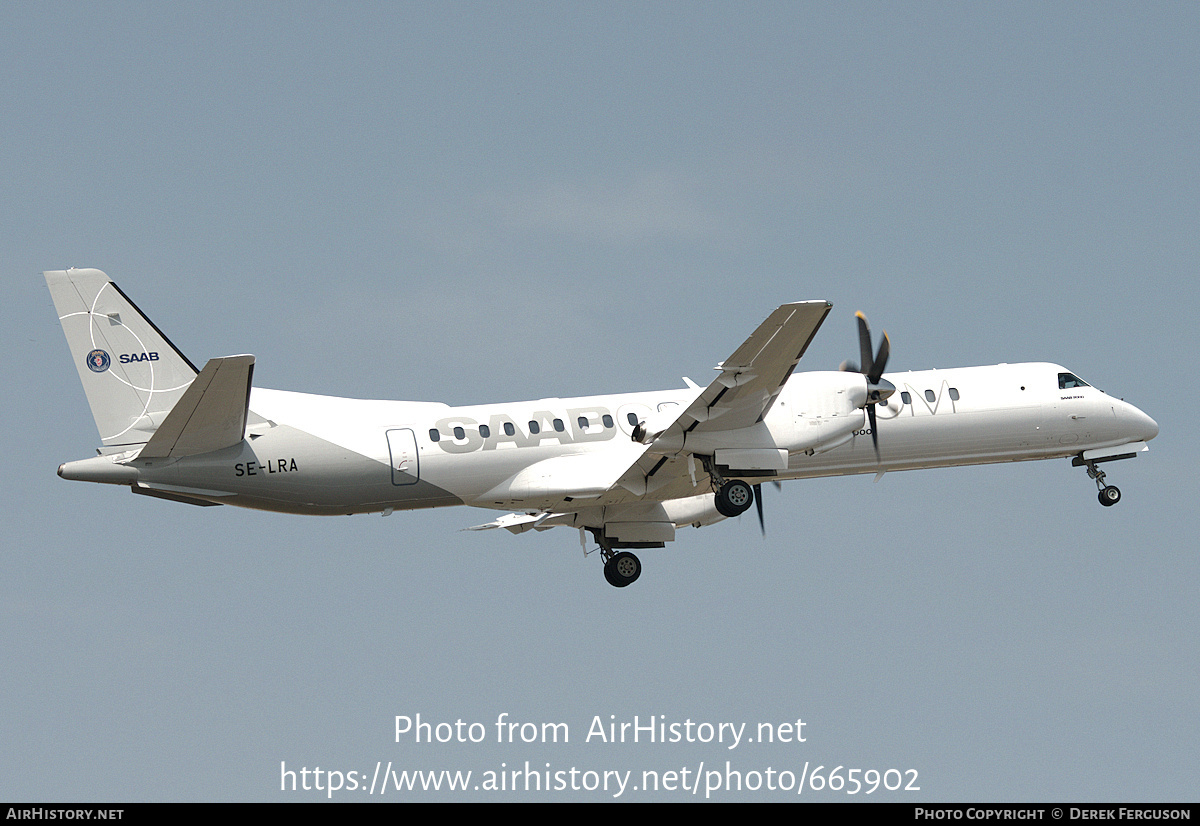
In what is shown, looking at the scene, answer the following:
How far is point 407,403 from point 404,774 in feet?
30.5

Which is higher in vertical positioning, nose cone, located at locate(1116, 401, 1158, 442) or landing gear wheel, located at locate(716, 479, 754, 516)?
nose cone, located at locate(1116, 401, 1158, 442)

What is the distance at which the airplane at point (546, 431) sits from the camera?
87.5ft

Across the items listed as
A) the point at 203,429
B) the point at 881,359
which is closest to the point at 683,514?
the point at 881,359

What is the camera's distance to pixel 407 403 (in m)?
29.3

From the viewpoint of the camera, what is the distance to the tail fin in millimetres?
27016

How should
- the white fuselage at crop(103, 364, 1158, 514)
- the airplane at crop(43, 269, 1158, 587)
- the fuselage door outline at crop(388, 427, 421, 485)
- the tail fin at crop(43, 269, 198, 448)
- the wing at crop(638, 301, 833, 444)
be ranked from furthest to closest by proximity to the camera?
1. the fuselage door outline at crop(388, 427, 421, 485)
2. the white fuselage at crop(103, 364, 1158, 514)
3. the tail fin at crop(43, 269, 198, 448)
4. the airplane at crop(43, 269, 1158, 587)
5. the wing at crop(638, 301, 833, 444)

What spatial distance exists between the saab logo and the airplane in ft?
0.15

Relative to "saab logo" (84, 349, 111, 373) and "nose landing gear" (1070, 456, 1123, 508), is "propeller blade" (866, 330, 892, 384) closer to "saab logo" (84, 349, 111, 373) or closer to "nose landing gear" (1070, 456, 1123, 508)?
"nose landing gear" (1070, 456, 1123, 508)

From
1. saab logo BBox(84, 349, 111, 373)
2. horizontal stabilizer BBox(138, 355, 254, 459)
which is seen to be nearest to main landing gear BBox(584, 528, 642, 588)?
horizontal stabilizer BBox(138, 355, 254, 459)

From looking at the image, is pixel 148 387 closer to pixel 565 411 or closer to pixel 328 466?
pixel 328 466

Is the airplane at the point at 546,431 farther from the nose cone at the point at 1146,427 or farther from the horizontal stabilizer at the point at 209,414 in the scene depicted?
the nose cone at the point at 1146,427

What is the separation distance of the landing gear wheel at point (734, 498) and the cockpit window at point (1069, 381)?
9.16 metres

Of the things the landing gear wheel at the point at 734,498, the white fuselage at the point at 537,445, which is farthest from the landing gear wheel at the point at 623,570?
the landing gear wheel at the point at 734,498
